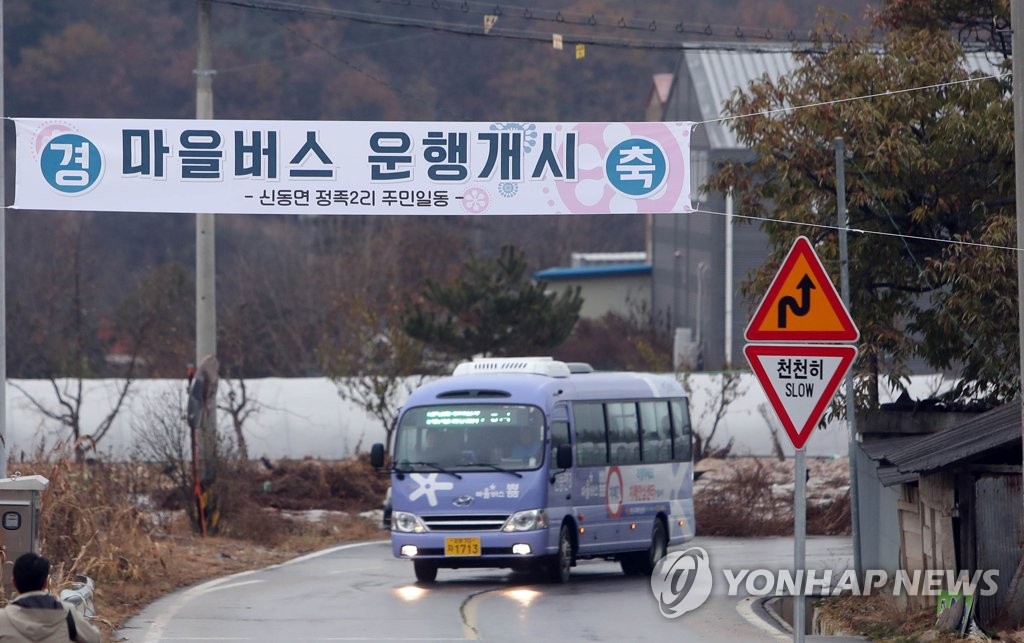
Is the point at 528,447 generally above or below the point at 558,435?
below

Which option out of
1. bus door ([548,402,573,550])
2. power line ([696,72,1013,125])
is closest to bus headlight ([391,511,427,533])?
bus door ([548,402,573,550])

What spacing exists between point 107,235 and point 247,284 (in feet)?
98.7

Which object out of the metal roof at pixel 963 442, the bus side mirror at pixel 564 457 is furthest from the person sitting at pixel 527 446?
the metal roof at pixel 963 442

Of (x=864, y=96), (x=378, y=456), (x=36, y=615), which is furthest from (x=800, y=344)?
(x=378, y=456)

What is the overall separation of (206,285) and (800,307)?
16270mm

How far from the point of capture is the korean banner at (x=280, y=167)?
1484cm

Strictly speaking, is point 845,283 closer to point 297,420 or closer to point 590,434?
point 590,434

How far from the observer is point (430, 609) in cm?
1594

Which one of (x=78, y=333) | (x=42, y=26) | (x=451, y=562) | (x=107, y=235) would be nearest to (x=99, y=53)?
(x=42, y=26)

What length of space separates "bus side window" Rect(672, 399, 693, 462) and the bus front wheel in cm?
376

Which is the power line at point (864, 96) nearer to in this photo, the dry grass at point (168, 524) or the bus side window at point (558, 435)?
the bus side window at point (558, 435)

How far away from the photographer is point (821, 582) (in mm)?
17625

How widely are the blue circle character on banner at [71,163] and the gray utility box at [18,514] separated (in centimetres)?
363

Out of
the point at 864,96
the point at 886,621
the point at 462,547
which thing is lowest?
the point at 886,621
